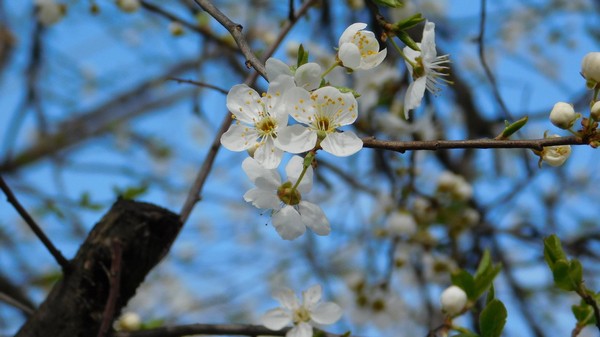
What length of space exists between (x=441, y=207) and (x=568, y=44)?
2.89 metres

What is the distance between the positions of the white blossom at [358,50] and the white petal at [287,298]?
0.46 metres

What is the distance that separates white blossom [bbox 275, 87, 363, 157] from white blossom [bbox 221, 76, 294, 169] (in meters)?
0.03

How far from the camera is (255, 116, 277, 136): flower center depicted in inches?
40.6

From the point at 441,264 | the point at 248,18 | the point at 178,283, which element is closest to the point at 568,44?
the point at 248,18

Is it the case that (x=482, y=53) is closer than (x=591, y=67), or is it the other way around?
(x=591, y=67)

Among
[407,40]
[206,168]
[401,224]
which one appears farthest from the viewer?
[401,224]

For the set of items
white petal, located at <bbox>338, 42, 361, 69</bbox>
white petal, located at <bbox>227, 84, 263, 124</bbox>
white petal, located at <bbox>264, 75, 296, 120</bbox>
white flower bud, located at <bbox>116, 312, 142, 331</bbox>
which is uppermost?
white flower bud, located at <bbox>116, 312, 142, 331</bbox>

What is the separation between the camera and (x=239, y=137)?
1.03 metres

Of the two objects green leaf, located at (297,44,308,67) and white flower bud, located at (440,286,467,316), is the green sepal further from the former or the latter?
white flower bud, located at (440,286,467,316)

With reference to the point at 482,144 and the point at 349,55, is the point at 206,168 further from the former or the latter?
the point at 482,144

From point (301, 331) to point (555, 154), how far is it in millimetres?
517

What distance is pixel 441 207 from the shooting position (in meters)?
2.30

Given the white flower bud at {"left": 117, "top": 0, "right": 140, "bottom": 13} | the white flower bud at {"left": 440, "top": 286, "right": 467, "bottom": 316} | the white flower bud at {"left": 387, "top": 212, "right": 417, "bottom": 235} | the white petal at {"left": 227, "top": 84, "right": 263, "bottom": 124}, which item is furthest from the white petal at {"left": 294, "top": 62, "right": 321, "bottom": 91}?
the white flower bud at {"left": 387, "top": 212, "right": 417, "bottom": 235}

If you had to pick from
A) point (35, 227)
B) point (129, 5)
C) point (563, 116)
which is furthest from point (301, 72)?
point (129, 5)
